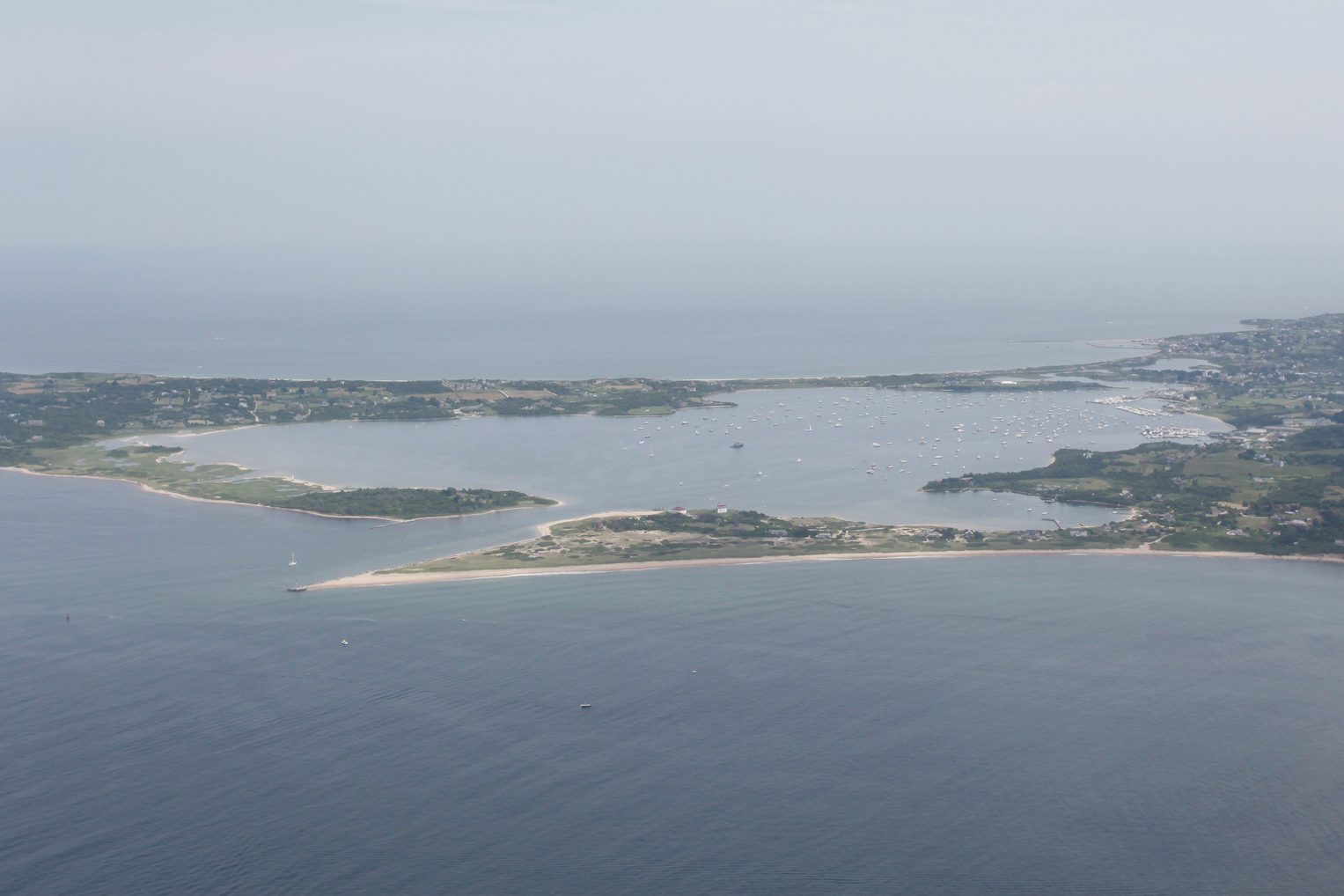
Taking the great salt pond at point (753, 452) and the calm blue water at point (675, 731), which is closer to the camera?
the calm blue water at point (675, 731)

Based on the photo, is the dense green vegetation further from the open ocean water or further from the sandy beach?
the sandy beach

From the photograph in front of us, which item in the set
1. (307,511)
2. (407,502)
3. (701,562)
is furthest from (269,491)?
(701,562)

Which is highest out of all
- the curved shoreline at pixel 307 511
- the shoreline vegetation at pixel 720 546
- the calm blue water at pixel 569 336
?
the calm blue water at pixel 569 336

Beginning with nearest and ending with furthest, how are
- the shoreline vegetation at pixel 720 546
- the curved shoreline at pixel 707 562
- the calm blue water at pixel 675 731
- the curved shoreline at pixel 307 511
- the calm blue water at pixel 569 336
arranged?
the calm blue water at pixel 675 731 → the curved shoreline at pixel 707 562 → the shoreline vegetation at pixel 720 546 → the curved shoreline at pixel 307 511 → the calm blue water at pixel 569 336

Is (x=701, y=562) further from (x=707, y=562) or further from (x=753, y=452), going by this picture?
(x=753, y=452)

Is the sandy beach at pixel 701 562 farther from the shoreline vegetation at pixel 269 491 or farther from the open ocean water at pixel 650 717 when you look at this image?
the shoreline vegetation at pixel 269 491

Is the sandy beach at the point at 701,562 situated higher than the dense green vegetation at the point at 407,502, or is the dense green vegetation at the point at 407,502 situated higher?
the dense green vegetation at the point at 407,502

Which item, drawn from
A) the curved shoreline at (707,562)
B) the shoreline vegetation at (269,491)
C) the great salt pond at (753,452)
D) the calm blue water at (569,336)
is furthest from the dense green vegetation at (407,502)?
the calm blue water at (569,336)

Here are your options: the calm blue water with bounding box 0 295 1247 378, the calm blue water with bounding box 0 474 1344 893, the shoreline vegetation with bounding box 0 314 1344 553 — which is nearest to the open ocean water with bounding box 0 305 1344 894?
the calm blue water with bounding box 0 474 1344 893
